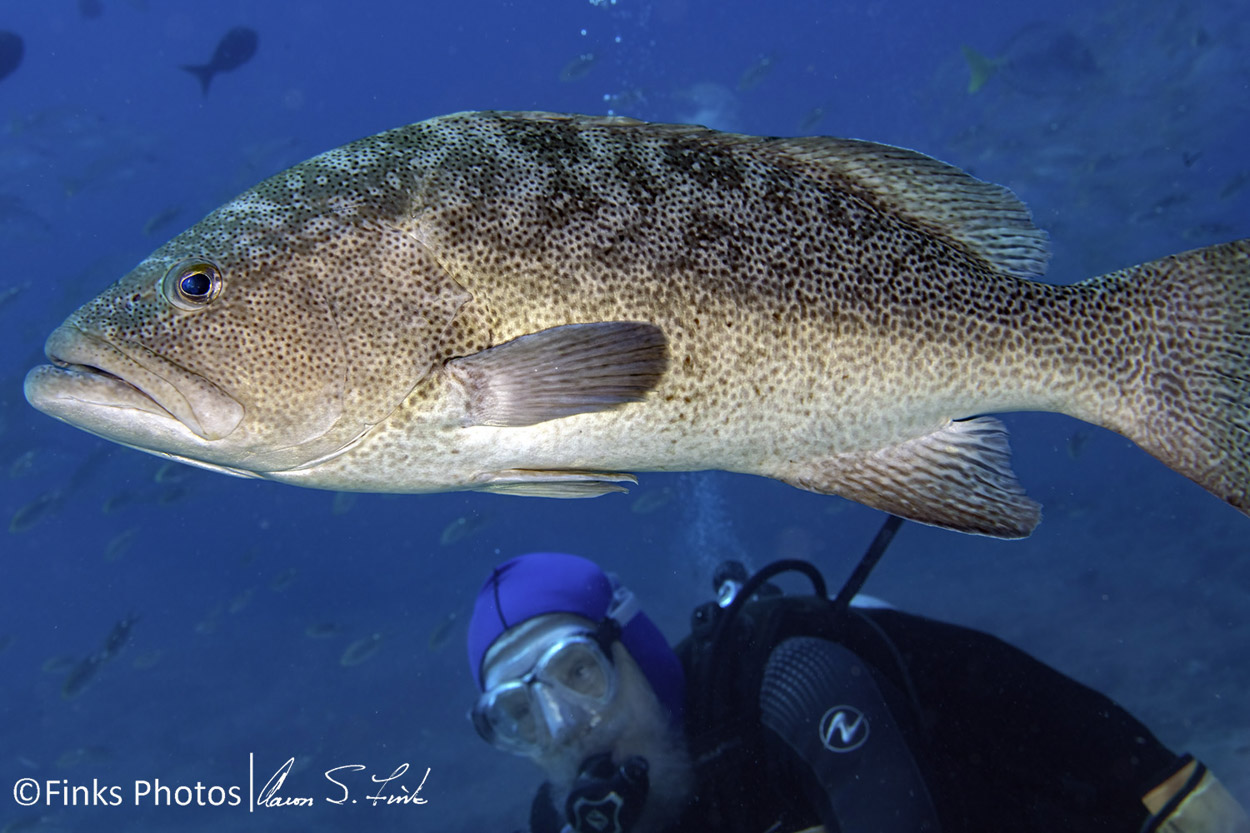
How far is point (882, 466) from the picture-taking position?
6.01 feet

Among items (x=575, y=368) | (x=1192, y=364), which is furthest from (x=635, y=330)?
(x=1192, y=364)

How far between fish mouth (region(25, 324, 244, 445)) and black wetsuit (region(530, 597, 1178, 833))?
8.61 ft

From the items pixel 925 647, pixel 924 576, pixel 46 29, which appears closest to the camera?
pixel 925 647

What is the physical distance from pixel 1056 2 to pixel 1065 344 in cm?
2935

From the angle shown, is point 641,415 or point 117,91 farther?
point 117,91

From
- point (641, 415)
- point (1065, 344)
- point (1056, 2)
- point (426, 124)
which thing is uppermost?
point (1056, 2)

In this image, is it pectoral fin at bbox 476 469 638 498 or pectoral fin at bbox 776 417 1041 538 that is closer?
pectoral fin at bbox 476 469 638 498

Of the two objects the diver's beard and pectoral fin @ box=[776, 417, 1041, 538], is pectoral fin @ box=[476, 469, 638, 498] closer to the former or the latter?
pectoral fin @ box=[776, 417, 1041, 538]

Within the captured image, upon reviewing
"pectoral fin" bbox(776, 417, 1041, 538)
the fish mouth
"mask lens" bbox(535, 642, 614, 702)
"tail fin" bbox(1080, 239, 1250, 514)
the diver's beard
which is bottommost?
the diver's beard

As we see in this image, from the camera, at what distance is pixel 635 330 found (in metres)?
1.49

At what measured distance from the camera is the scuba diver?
2830mm

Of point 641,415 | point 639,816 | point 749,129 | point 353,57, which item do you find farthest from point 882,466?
point 353,57

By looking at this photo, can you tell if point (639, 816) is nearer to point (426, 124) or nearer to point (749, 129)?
point (426, 124)

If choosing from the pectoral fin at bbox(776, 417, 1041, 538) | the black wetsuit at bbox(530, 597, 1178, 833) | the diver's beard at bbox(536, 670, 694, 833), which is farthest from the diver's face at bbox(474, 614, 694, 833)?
the pectoral fin at bbox(776, 417, 1041, 538)
